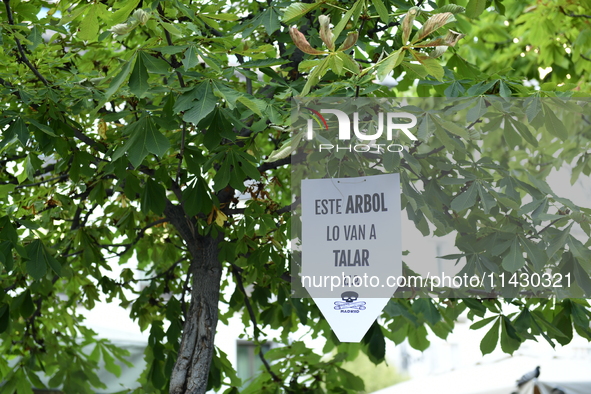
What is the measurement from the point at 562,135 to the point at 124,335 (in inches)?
178

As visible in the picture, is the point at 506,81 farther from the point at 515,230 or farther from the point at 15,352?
the point at 15,352

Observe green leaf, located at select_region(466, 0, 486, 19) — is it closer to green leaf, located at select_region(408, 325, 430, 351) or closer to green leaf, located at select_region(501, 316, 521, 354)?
green leaf, located at select_region(501, 316, 521, 354)

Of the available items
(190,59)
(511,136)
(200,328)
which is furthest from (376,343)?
(190,59)

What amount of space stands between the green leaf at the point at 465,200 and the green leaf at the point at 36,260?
61.3 inches

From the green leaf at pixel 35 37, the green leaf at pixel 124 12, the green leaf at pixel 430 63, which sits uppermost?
the green leaf at pixel 35 37

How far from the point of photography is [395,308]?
7.47 feet

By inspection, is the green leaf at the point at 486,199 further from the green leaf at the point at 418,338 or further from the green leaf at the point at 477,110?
the green leaf at the point at 418,338

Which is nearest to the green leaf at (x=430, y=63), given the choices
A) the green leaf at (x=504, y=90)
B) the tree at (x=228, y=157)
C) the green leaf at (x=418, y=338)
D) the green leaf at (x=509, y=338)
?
the tree at (x=228, y=157)

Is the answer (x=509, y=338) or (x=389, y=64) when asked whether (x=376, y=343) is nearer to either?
(x=509, y=338)

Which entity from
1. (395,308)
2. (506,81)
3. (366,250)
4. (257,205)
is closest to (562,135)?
(506,81)

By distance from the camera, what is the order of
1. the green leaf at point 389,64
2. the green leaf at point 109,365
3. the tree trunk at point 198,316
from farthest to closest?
the green leaf at point 109,365, the tree trunk at point 198,316, the green leaf at point 389,64

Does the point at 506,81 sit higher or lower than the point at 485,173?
higher

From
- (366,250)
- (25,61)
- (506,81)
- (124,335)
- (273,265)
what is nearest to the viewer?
(366,250)

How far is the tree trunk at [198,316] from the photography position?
2371 mm
